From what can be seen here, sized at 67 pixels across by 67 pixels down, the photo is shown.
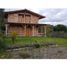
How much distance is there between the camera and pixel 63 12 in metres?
5.01

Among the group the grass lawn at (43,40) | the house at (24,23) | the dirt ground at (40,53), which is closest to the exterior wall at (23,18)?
the house at (24,23)

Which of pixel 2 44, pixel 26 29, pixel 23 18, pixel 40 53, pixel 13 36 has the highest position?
pixel 23 18

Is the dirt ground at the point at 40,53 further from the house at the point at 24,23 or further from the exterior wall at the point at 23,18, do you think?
the exterior wall at the point at 23,18

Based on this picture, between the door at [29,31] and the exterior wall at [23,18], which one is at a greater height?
the exterior wall at [23,18]

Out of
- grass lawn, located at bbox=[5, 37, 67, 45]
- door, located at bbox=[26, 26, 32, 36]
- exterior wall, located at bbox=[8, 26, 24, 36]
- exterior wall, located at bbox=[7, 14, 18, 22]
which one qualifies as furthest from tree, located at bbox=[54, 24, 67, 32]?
exterior wall, located at bbox=[7, 14, 18, 22]

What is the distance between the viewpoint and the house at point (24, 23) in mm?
4930

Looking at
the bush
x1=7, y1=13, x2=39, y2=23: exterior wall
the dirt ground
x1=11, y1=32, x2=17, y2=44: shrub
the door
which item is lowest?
the dirt ground

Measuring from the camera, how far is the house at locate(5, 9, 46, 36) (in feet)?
16.2

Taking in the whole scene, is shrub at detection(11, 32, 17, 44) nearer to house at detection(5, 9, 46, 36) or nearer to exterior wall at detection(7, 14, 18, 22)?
house at detection(5, 9, 46, 36)

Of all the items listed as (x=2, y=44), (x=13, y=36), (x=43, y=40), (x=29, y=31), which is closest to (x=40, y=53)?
(x=43, y=40)

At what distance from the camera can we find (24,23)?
16.3ft

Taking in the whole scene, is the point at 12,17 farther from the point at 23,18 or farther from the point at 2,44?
the point at 2,44
